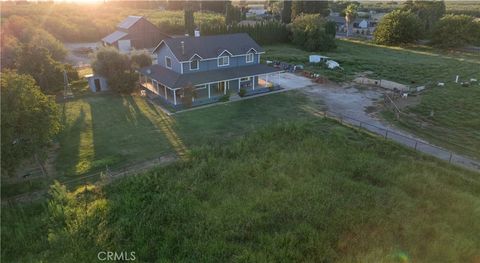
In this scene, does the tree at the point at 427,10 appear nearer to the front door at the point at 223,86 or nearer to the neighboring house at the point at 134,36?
the neighboring house at the point at 134,36

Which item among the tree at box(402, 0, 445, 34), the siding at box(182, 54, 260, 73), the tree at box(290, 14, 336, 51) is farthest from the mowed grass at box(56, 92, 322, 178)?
the tree at box(402, 0, 445, 34)

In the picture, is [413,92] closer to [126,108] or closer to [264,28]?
[126,108]

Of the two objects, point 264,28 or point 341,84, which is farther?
point 264,28

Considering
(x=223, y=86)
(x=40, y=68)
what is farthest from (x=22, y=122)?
(x=223, y=86)

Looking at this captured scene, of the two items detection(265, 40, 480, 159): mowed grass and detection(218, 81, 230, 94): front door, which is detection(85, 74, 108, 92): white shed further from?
detection(265, 40, 480, 159): mowed grass

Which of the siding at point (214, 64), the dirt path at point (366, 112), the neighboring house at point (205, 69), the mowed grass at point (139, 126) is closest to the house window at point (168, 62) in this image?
the neighboring house at point (205, 69)

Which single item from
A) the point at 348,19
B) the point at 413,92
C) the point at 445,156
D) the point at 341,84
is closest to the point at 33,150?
the point at 445,156
